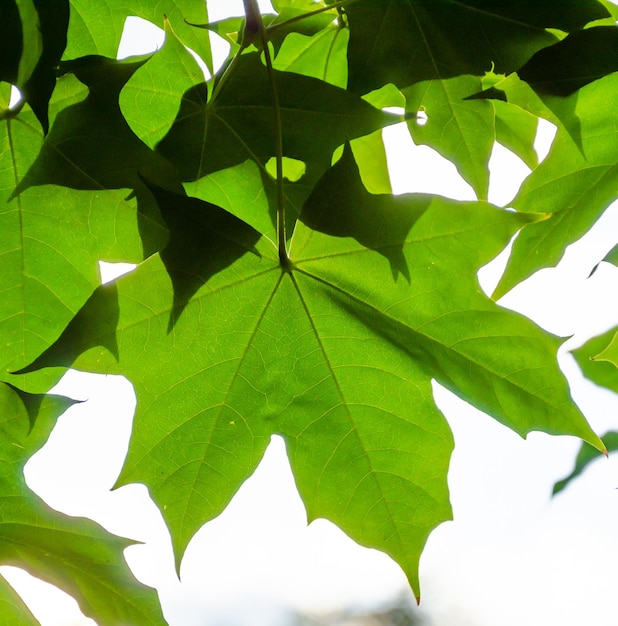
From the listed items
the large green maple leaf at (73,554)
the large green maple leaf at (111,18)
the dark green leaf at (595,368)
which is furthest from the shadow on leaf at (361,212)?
the dark green leaf at (595,368)

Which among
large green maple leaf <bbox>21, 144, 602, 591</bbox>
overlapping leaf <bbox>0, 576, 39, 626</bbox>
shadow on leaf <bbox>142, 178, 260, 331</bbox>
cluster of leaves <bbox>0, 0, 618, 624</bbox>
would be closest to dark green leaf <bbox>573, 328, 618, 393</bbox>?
cluster of leaves <bbox>0, 0, 618, 624</bbox>

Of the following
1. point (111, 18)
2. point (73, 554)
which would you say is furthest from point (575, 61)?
point (73, 554)

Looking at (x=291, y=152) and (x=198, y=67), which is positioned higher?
(x=198, y=67)

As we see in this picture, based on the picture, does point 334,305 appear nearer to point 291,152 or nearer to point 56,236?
point 291,152

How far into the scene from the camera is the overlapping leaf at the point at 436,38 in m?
0.73

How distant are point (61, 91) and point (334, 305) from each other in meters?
0.37

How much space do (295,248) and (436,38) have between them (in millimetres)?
273

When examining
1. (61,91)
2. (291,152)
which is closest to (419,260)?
(291,152)

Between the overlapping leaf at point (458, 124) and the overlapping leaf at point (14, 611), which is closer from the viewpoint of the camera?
the overlapping leaf at point (458, 124)

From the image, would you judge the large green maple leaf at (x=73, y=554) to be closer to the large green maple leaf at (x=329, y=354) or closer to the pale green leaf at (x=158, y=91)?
the large green maple leaf at (x=329, y=354)

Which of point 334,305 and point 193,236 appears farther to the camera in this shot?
point 334,305

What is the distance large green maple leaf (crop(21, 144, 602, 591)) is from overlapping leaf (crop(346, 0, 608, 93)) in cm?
16

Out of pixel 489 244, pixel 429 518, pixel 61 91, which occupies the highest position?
pixel 61 91

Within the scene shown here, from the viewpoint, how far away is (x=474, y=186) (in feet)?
2.68
